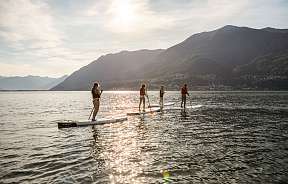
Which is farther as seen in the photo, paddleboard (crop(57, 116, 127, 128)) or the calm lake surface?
paddleboard (crop(57, 116, 127, 128))

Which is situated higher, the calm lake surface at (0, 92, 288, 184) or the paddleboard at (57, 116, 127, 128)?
the paddleboard at (57, 116, 127, 128)

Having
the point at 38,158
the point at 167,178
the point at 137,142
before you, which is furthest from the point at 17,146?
the point at 167,178

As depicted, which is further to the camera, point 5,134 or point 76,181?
point 5,134

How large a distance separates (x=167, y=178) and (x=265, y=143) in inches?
396

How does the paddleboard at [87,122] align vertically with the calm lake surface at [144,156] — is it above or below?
above

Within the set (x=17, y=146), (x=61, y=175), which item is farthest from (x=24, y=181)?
(x=17, y=146)

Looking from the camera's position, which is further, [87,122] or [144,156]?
[87,122]

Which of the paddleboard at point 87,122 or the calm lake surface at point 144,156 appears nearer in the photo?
the calm lake surface at point 144,156

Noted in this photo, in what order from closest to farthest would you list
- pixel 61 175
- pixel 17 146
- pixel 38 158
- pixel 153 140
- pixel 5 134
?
pixel 61 175 → pixel 38 158 → pixel 17 146 → pixel 153 140 → pixel 5 134

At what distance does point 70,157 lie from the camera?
624 inches

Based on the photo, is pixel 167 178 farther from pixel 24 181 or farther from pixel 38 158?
pixel 38 158

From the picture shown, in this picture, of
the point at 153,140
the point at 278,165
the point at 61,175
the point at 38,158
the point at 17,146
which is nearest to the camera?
the point at 61,175

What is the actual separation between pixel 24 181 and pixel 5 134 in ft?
44.2

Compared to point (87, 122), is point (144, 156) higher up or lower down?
lower down
